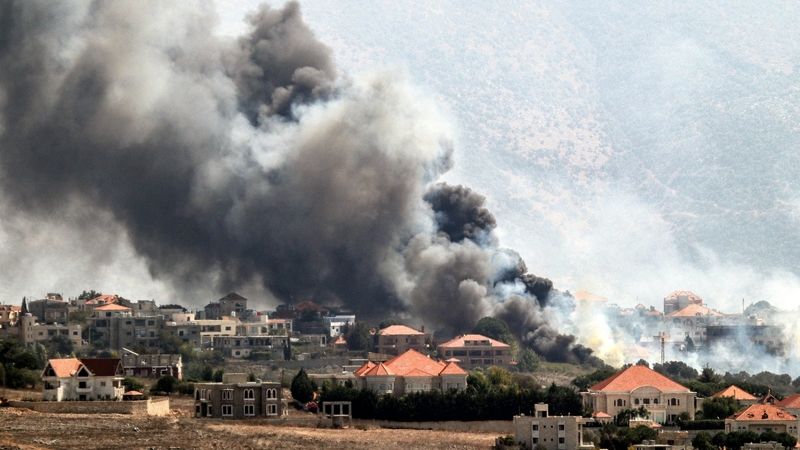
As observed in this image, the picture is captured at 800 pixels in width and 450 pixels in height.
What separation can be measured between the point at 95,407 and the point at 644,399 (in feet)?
85.8

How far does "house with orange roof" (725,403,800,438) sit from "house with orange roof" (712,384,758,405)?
6878mm

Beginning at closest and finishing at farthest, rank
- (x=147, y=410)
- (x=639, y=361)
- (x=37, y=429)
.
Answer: (x=37, y=429)
(x=147, y=410)
(x=639, y=361)

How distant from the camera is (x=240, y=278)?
543 feet

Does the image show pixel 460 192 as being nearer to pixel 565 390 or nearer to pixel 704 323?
pixel 704 323

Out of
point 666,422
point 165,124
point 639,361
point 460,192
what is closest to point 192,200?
point 165,124

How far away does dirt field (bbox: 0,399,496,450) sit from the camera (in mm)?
100000

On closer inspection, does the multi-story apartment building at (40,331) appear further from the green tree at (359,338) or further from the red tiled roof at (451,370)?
the red tiled roof at (451,370)

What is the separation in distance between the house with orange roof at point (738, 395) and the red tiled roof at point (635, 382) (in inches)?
90.0

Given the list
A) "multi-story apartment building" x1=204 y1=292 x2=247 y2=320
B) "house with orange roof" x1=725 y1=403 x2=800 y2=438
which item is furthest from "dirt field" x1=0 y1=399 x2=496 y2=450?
"multi-story apartment building" x1=204 y1=292 x2=247 y2=320

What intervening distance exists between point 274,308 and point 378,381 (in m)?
43.5

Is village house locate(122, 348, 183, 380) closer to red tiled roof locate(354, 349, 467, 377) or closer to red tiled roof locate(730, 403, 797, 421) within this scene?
red tiled roof locate(354, 349, 467, 377)

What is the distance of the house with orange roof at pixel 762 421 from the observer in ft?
374

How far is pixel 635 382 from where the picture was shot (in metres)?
121

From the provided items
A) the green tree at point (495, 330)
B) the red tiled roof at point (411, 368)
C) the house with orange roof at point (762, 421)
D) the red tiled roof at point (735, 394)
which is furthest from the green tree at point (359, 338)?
the house with orange roof at point (762, 421)
